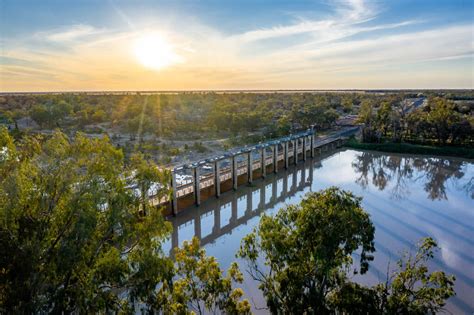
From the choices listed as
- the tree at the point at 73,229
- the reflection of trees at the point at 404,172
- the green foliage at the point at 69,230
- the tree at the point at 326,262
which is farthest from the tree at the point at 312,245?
the reflection of trees at the point at 404,172

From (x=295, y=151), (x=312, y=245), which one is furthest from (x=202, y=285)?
(x=295, y=151)

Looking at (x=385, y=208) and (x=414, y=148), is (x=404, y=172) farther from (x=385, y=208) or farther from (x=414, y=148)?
(x=385, y=208)

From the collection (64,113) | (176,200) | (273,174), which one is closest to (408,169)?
(273,174)

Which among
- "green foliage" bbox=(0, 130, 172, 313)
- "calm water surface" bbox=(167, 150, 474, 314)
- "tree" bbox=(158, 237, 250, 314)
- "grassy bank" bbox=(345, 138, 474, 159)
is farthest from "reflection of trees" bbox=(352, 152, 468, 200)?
"green foliage" bbox=(0, 130, 172, 313)

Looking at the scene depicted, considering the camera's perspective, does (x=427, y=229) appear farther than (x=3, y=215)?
Yes

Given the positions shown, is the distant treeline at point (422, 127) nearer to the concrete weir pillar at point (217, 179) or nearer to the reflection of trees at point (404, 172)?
the reflection of trees at point (404, 172)

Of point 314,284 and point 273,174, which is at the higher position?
point 314,284

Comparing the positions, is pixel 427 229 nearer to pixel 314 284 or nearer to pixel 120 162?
pixel 314 284

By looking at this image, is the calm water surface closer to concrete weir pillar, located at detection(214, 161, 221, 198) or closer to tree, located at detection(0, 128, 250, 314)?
concrete weir pillar, located at detection(214, 161, 221, 198)
